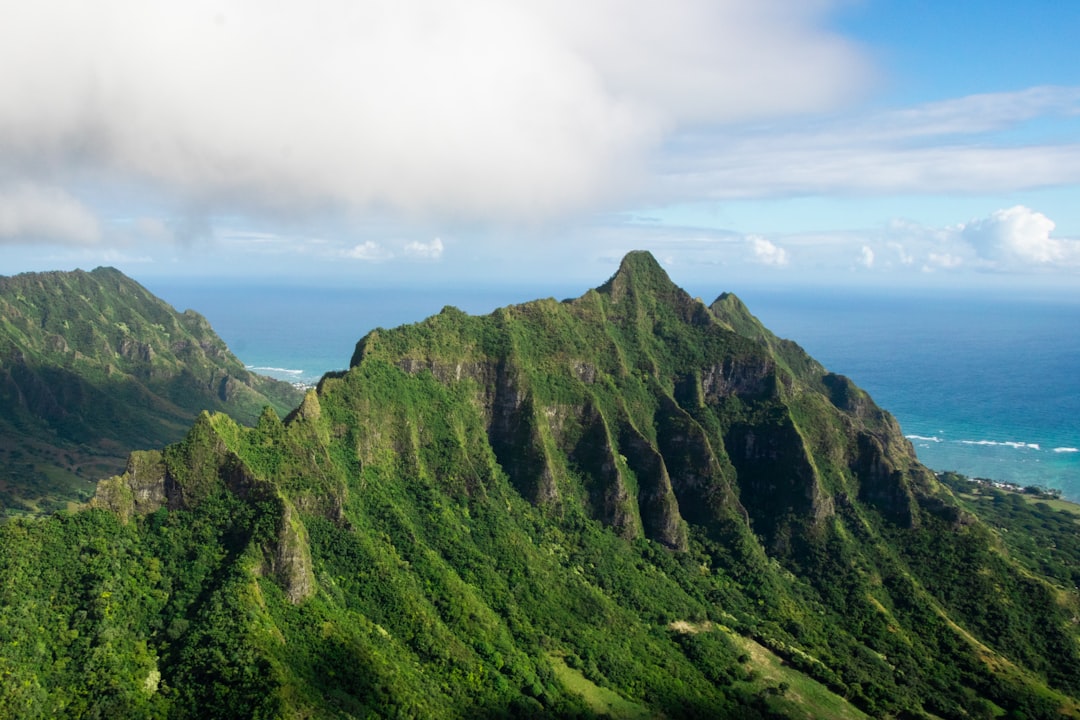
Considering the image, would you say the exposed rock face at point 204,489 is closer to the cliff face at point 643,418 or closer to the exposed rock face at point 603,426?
the exposed rock face at point 603,426

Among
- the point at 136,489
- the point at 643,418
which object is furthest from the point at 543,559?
the point at 136,489

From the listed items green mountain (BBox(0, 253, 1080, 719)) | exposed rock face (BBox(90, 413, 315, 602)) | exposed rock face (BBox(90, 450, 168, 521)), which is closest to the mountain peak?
green mountain (BBox(0, 253, 1080, 719))

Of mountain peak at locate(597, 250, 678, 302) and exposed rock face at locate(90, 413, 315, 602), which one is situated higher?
mountain peak at locate(597, 250, 678, 302)

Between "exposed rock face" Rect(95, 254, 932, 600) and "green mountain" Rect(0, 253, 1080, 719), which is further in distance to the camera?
"exposed rock face" Rect(95, 254, 932, 600)

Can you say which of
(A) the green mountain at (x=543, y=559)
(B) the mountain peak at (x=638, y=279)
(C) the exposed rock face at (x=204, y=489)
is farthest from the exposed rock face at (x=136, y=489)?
(B) the mountain peak at (x=638, y=279)

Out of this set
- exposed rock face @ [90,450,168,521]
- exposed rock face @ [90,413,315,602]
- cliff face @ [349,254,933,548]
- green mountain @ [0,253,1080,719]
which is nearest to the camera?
green mountain @ [0,253,1080,719]

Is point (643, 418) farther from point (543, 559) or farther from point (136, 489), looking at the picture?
point (136, 489)

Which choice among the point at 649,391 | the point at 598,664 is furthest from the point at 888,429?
the point at 598,664

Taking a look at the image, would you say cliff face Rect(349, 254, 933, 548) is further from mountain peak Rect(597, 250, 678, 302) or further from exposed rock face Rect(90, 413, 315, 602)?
exposed rock face Rect(90, 413, 315, 602)
